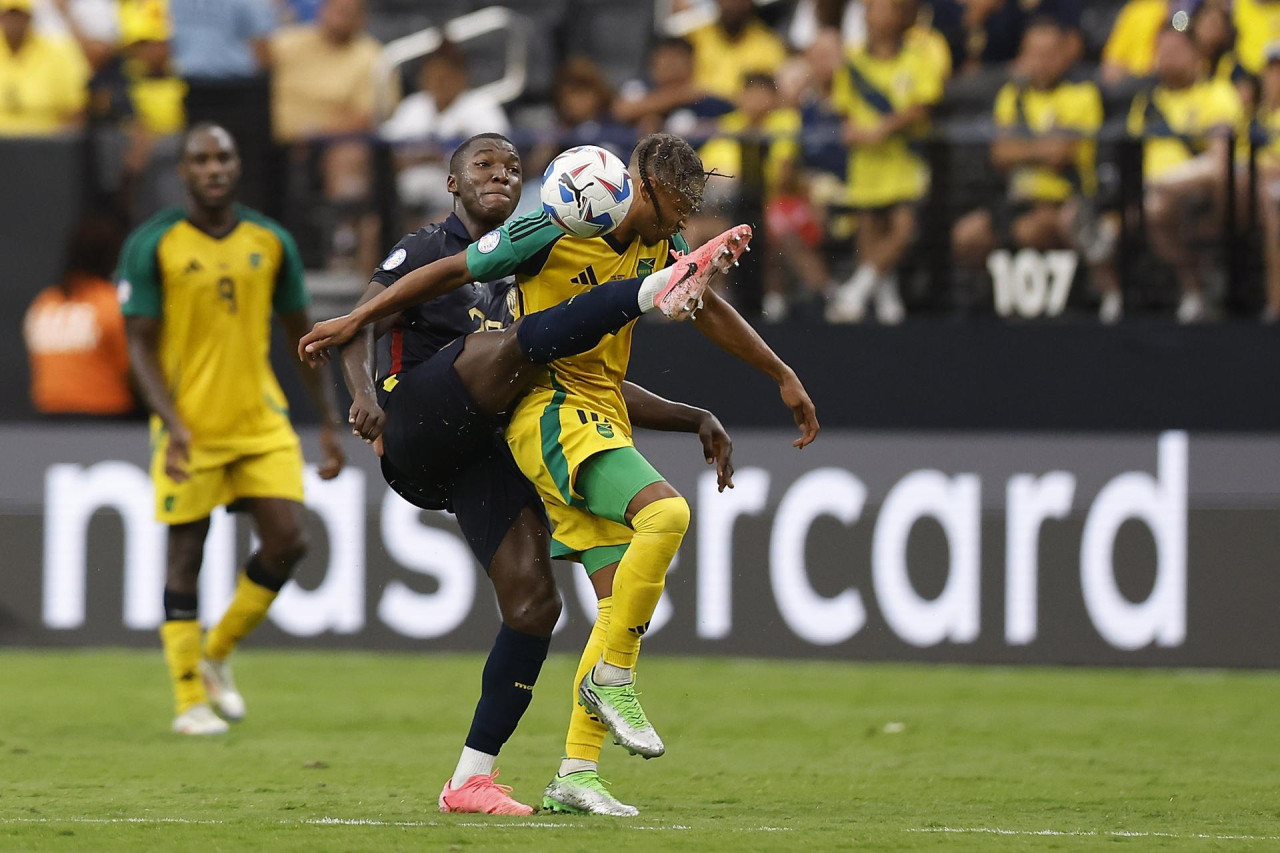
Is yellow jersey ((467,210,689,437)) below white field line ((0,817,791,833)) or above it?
above

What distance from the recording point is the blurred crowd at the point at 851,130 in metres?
11.1

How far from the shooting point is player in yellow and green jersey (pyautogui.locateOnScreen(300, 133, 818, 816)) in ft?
19.8

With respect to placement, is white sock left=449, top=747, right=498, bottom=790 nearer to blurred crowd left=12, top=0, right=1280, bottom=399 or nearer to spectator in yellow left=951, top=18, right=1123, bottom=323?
blurred crowd left=12, top=0, right=1280, bottom=399

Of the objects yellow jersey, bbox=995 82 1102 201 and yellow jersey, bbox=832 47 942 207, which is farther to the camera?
yellow jersey, bbox=832 47 942 207

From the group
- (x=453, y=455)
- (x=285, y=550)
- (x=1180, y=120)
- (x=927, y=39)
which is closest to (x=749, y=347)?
(x=453, y=455)

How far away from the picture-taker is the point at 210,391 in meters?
8.83

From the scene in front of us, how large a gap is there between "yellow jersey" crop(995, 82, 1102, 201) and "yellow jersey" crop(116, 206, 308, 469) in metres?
4.40

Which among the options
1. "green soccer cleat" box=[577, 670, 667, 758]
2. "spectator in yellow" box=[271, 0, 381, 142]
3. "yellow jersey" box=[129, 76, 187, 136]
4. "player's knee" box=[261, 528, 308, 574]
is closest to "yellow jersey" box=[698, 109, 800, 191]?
"spectator in yellow" box=[271, 0, 381, 142]

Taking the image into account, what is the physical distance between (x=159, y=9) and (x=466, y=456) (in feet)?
28.6

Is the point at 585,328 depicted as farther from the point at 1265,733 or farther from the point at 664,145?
the point at 1265,733

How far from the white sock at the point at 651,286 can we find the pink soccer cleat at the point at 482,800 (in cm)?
162

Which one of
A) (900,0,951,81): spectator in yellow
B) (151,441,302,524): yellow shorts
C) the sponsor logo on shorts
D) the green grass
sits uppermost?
(900,0,951,81): spectator in yellow

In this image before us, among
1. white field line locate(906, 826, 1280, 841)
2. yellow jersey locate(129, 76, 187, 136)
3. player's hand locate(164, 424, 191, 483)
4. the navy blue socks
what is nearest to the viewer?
white field line locate(906, 826, 1280, 841)

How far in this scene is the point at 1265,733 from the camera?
28.9 ft
